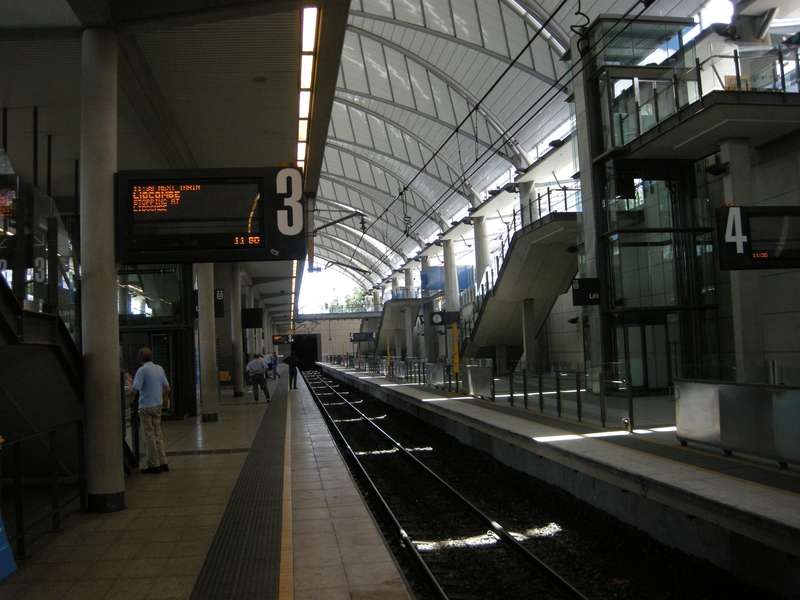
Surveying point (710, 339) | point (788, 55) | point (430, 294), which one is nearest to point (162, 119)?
point (788, 55)

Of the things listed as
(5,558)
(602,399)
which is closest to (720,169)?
(602,399)

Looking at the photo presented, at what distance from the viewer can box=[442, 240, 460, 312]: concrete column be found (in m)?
44.5

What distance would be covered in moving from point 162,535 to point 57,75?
21.4 feet

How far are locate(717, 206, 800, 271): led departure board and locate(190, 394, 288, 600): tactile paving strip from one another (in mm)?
6181

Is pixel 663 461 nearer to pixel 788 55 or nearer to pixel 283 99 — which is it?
pixel 283 99

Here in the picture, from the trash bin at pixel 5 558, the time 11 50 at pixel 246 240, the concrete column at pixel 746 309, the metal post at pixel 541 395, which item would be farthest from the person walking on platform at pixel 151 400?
the concrete column at pixel 746 309

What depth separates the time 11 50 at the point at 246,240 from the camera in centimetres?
765

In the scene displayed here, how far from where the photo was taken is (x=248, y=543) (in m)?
6.20

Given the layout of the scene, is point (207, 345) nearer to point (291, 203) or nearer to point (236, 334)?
point (236, 334)

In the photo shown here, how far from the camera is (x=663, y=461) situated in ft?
27.3

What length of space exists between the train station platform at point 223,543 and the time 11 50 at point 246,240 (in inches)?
113

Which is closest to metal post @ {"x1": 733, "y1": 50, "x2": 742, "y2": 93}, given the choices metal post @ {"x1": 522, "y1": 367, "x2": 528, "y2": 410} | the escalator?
the escalator

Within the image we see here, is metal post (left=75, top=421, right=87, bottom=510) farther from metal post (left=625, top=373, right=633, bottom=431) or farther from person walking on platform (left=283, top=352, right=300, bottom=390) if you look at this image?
person walking on platform (left=283, top=352, right=300, bottom=390)

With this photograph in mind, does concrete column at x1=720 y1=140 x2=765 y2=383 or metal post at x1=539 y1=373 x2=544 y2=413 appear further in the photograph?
metal post at x1=539 y1=373 x2=544 y2=413
